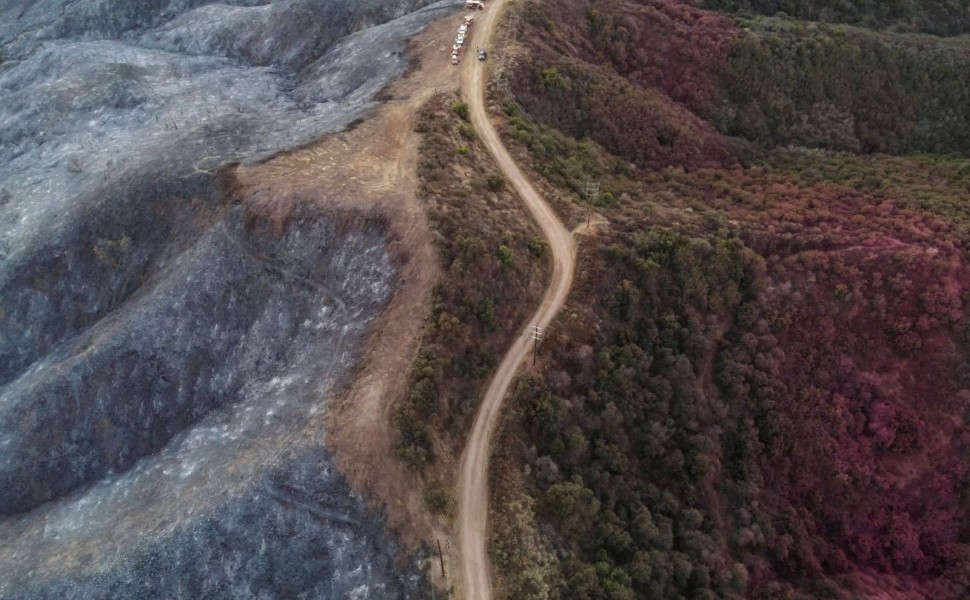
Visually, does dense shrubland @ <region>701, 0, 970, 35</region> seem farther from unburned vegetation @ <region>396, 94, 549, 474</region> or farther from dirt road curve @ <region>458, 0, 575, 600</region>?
unburned vegetation @ <region>396, 94, 549, 474</region>

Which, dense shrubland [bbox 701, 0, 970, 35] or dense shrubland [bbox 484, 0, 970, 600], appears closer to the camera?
dense shrubland [bbox 484, 0, 970, 600]

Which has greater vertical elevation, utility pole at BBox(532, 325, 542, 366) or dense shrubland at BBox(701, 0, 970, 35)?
dense shrubland at BBox(701, 0, 970, 35)

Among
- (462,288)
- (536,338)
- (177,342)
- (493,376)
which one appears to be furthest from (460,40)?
(177,342)

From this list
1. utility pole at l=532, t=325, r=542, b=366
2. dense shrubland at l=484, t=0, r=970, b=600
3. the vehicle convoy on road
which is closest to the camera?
dense shrubland at l=484, t=0, r=970, b=600

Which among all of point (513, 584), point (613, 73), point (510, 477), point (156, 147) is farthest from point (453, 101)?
point (513, 584)

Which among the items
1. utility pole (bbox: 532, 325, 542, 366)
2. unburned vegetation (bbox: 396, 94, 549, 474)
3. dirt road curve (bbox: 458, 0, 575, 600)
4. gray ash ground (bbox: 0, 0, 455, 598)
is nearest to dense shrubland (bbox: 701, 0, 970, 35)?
gray ash ground (bbox: 0, 0, 455, 598)

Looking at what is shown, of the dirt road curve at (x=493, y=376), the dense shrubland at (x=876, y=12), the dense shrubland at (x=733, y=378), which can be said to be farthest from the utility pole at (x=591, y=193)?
the dense shrubland at (x=876, y=12)

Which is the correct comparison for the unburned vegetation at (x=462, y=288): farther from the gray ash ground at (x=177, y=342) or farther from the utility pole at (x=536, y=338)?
the gray ash ground at (x=177, y=342)

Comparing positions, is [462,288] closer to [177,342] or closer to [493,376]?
[493,376]
